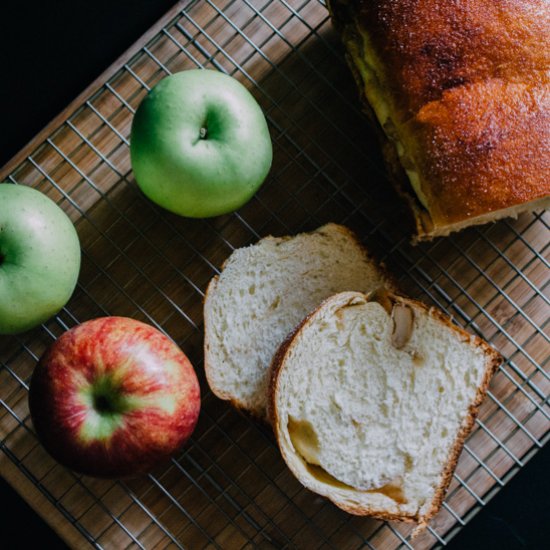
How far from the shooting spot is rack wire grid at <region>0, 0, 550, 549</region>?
5.04ft

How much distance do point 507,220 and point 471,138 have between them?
0.94 ft

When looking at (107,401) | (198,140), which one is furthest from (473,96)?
(107,401)

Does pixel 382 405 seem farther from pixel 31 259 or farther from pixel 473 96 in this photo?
pixel 31 259

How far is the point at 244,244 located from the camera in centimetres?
158

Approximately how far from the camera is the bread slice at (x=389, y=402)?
4.79ft

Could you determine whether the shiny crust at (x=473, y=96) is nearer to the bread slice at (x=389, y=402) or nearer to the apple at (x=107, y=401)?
the bread slice at (x=389, y=402)

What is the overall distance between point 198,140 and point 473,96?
540 millimetres

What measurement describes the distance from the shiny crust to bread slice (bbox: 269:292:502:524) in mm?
245

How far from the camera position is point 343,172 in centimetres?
158

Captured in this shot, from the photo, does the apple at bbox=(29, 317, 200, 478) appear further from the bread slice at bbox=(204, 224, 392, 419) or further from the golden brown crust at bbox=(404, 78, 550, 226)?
the golden brown crust at bbox=(404, 78, 550, 226)

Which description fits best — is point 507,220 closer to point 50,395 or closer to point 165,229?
point 165,229

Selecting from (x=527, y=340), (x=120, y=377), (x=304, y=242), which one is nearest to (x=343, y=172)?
(x=304, y=242)

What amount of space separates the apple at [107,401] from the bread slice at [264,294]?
0.16 meters

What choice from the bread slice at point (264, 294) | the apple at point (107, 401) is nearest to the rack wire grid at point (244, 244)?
the bread slice at point (264, 294)
